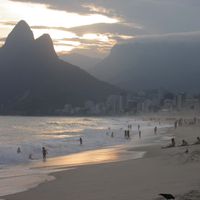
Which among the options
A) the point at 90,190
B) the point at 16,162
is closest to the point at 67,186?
the point at 90,190

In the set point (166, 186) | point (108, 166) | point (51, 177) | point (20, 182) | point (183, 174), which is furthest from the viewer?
point (108, 166)

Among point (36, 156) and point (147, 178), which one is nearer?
point (147, 178)

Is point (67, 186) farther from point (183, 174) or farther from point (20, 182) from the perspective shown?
point (183, 174)

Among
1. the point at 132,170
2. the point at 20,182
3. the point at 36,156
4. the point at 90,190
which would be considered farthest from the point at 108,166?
the point at 36,156

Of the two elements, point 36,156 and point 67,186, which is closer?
point 67,186

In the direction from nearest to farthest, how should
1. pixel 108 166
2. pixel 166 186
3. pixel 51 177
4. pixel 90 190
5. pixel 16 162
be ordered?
pixel 166 186, pixel 90 190, pixel 51 177, pixel 108 166, pixel 16 162

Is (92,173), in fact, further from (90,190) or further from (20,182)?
(90,190)
